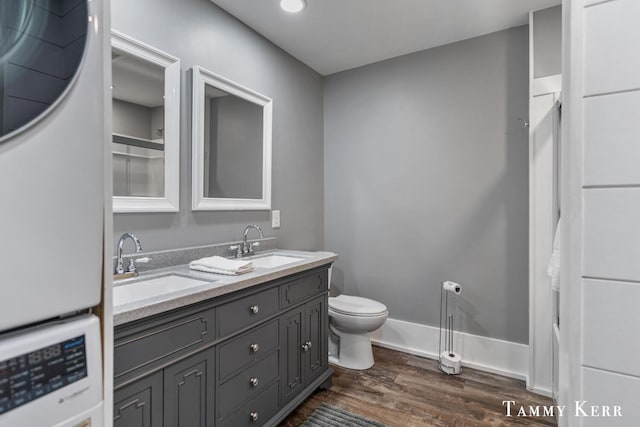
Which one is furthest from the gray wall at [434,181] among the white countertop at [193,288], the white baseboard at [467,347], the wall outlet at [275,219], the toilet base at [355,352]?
the white countertop at [193,288]

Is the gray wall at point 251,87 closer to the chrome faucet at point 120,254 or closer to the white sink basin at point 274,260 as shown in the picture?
the chrome faucet at point 120,254

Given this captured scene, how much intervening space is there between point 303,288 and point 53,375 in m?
1.46

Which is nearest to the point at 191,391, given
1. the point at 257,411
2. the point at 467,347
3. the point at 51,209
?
the point at 257,411

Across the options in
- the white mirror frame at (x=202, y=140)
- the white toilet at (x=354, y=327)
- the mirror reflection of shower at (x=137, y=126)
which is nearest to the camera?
the mirror reflection of shower at (x=137, y=126)

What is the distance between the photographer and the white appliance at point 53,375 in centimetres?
44

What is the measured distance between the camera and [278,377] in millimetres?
1680

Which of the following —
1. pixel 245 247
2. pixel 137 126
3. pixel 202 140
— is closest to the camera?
pixel 137 126

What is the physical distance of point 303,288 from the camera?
74.5 inches

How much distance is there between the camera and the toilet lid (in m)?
2.28

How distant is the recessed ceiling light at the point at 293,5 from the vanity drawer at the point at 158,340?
6.23ft

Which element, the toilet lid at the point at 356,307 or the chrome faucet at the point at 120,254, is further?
the toilet lid at the point at 356,307

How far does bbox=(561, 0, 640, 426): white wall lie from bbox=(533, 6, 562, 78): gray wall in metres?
1.88

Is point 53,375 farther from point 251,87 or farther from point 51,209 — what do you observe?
point 251,87

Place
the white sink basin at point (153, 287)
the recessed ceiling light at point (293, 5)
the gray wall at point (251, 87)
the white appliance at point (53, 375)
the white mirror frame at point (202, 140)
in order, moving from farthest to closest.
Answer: the recessed ceiling light at point (293, 5) → the white mirror frame at point (202, 140) → the gray wall at point (251, 87) → the white sink basin at point (153, 287) → the white appliance at point (53, 375)
